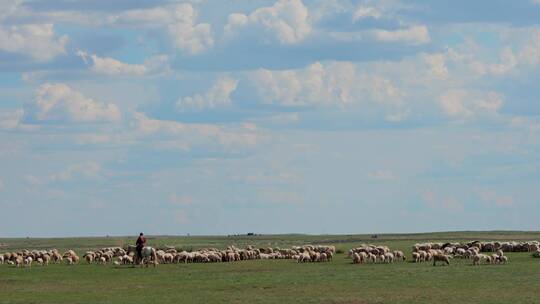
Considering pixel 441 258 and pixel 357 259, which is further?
pixel 357 259

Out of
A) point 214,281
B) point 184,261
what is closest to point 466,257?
point 184,261

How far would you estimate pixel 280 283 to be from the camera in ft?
144

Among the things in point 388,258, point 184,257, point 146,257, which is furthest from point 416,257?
point 146,257

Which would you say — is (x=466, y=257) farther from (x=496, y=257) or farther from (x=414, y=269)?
(x=414, y=269)

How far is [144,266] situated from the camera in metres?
59.6

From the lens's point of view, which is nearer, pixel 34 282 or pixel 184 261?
pixel 34 282

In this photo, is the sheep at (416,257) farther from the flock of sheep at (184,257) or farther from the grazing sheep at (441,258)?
the flock of sheep at (184,257)

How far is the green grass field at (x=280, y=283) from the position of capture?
36562mm

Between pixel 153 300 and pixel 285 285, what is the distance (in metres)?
7.97

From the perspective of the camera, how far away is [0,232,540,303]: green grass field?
36.6 meters

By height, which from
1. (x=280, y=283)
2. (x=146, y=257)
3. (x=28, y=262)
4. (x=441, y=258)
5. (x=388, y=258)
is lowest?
(x=280, y=283)

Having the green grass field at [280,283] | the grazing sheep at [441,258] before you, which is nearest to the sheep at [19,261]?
the green grass field at [280,283]

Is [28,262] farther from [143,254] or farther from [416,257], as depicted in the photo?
[416,257]

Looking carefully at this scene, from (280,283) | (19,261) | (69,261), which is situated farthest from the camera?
(69,261)
